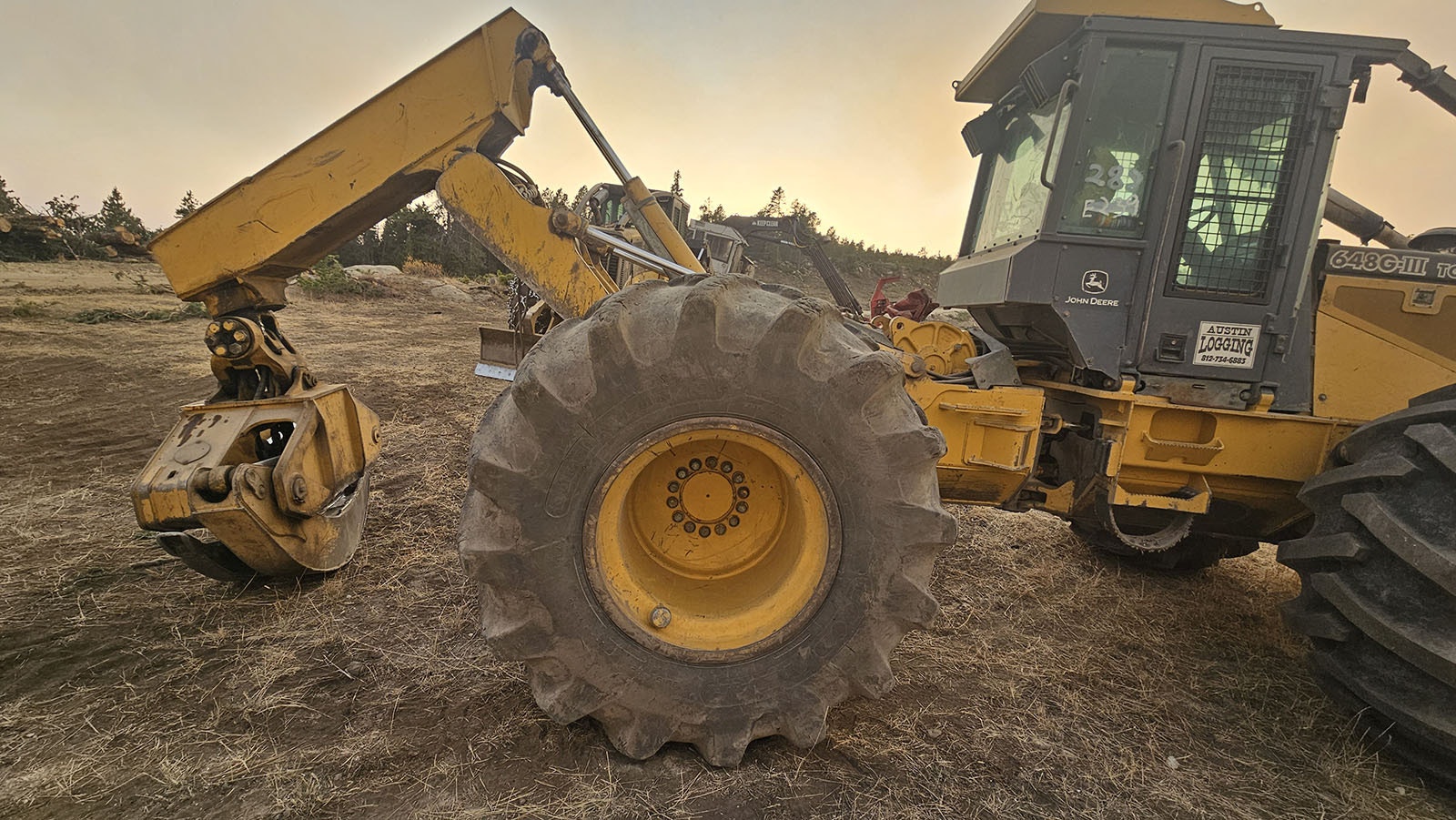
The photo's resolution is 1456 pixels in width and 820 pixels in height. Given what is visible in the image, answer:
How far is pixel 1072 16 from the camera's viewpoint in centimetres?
283

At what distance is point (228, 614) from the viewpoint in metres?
2.86

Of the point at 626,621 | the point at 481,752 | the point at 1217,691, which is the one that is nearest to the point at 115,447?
the point at 481,752

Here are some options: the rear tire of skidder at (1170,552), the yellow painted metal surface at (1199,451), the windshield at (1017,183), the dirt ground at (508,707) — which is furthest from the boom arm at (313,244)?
the rear tire of skidder at (1170,552)

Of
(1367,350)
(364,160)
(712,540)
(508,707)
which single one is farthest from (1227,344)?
(364,160)

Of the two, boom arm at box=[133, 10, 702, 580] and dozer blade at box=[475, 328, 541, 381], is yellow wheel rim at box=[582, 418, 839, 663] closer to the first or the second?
boom arm at box=[133, 10, 702, 580]

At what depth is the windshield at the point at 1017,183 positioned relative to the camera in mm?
3074

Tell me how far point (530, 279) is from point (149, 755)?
2151mm

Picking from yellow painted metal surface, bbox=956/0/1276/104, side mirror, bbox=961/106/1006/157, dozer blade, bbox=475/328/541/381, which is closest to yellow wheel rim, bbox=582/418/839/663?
yellow painted metal surface, bbox=956/0/1276/104

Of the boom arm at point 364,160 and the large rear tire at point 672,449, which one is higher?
the boom arm at point 364,160

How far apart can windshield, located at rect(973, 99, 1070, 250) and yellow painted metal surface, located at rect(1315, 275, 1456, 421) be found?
1.32 metres

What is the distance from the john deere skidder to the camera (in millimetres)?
1997

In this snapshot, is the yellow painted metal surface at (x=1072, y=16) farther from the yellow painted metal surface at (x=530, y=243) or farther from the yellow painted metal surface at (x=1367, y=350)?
the yellow painted metal surface at (x=530, y=243)

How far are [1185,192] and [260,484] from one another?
413cm

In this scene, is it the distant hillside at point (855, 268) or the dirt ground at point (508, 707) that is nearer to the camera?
the dirt ground at point (508, 707)
